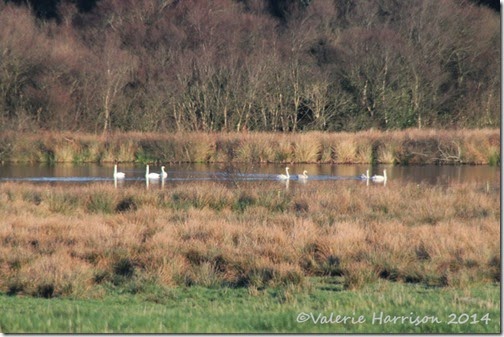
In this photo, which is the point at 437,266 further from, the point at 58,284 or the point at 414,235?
the point at 58,284

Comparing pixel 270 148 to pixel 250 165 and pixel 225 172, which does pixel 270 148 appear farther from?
pixel 225 172

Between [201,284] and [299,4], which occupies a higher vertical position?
[299,4]

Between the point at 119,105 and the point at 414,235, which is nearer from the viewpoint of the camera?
the point at 414,235

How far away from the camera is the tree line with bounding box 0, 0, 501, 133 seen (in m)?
45.8

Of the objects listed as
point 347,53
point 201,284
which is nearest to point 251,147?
point 347,53

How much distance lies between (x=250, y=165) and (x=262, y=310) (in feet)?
60.3

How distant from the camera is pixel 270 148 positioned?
38250 mm

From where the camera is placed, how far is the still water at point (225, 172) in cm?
2866

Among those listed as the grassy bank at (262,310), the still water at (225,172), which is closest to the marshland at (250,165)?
the grassy bank at (262,310)

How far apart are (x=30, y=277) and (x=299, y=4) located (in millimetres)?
55648

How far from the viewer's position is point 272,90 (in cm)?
4781

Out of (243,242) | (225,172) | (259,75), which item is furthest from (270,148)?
(243,242)

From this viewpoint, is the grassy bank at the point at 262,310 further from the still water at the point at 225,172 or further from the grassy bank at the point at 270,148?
the grassy bank at the point at 270,148

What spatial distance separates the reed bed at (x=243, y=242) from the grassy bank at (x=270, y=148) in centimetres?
1856
